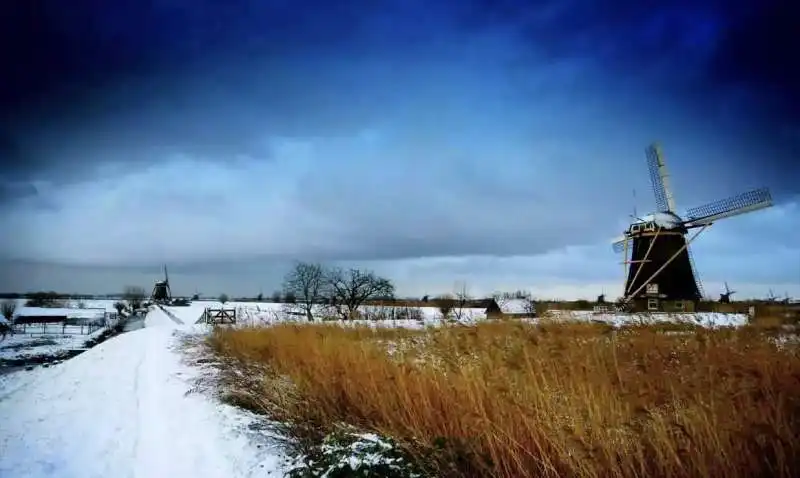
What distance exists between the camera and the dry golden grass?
2.81m

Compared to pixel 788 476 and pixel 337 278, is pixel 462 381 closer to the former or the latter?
pixel 788 476

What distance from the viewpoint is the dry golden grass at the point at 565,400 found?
9.23ft

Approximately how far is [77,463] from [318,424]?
2.77 meters

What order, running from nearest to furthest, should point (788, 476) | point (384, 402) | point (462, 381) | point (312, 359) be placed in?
point (788, 476), point (462, 381), point (384, 402), point (312, 359)

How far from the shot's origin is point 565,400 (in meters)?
3.82

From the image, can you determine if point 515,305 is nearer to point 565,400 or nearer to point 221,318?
point 221,318

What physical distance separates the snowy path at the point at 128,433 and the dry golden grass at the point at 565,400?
0.68m

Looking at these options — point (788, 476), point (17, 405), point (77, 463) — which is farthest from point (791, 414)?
point (17, 405)

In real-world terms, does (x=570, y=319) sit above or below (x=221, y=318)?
above

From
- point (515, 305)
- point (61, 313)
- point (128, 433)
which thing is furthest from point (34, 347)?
point (61, 313)

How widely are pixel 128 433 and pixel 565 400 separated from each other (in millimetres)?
5752

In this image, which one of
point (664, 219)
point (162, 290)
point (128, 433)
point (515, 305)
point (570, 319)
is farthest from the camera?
point (162, 290)

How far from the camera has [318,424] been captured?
212 inches

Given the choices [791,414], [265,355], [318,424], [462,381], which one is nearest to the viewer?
[791,414]
